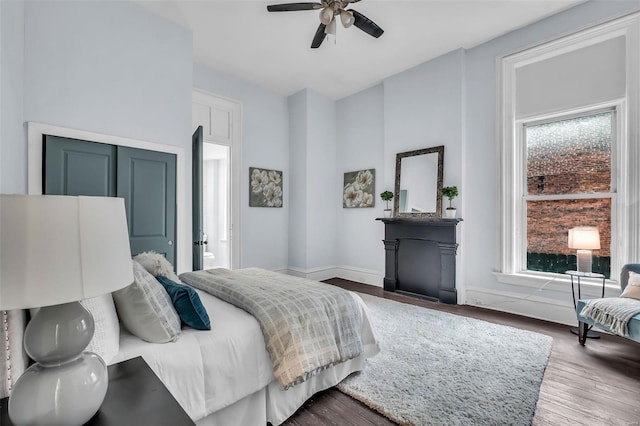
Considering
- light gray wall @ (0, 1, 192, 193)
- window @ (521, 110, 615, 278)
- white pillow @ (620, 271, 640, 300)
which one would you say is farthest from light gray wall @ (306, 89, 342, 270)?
white pillow @ (620, 271, 640, 300)

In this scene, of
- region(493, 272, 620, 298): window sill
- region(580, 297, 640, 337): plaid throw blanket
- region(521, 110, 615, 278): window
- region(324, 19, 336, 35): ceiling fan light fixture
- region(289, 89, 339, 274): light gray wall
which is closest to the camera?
region(580, 297, 640, 337): plaid throw blanket

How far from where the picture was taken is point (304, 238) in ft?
16.5

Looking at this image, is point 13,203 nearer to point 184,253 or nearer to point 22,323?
point 22,323

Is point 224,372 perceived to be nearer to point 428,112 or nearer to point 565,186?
point 565,186

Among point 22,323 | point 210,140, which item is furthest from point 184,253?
point 22,323

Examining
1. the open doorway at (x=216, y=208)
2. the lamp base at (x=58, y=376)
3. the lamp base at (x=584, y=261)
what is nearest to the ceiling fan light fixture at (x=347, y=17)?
the lamp base at (x=58, y=376)

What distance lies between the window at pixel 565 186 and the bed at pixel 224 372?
10.2 ft

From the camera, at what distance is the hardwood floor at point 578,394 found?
1.69 meters

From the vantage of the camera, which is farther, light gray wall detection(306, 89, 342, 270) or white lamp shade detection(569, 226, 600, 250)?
light gray wall detection(306, 89, 342, 270)

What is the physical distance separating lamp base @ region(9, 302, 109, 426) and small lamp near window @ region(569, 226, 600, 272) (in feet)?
12.2

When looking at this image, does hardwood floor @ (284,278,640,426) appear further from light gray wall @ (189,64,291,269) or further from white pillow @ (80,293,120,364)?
light gray wall @ (189,64,291,269)

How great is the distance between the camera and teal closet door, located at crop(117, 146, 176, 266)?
297 centimetres

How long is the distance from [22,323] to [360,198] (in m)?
4.58

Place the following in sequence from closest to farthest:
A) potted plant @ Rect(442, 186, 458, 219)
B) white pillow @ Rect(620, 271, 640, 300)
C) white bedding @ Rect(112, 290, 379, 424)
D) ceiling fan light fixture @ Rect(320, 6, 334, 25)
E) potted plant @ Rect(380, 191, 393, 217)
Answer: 1. white bedding @ Rect(112, 290, 379, 424)
2. white pillow @ Rect(620, 271, 640, 300)
3. ceiling fan light fixture @ Rect(320, 6, 334, 25)
4. potted plant @ Rect(442, 186, 458, 219)
5. potted plant @ Rect(380, 191, 393, 217)
